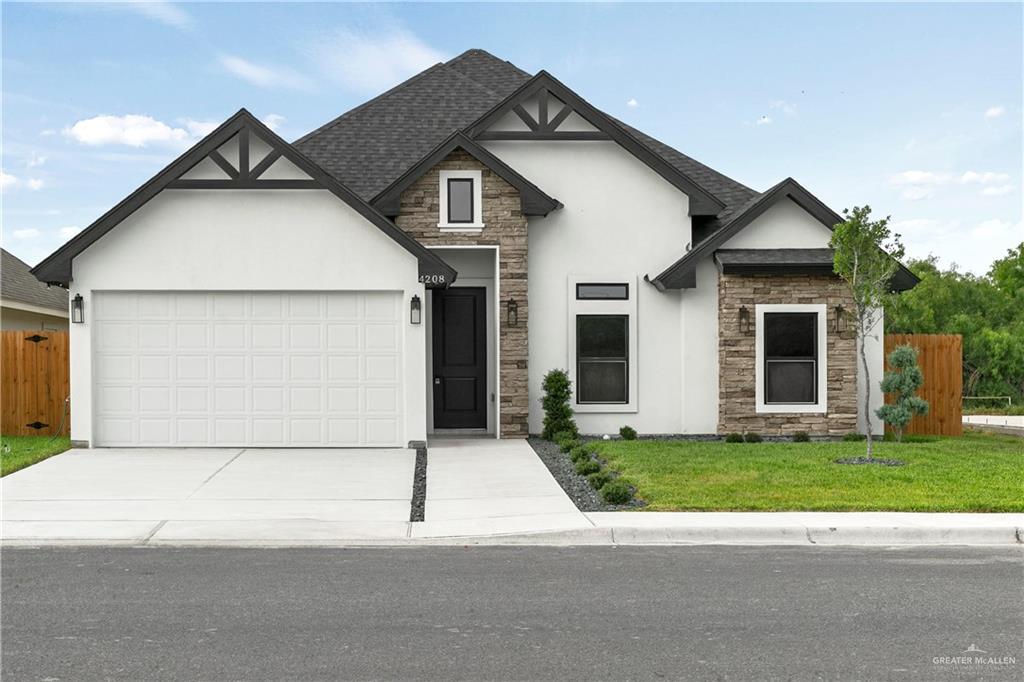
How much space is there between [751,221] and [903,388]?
12.8 ft

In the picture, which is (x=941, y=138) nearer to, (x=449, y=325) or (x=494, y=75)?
(x=494, y=75)

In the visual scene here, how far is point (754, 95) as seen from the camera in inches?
771

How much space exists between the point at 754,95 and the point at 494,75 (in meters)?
6.07

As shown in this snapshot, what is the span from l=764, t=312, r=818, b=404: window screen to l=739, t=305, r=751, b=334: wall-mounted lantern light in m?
0.33

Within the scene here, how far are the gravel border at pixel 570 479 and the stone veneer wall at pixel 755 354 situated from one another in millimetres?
2886

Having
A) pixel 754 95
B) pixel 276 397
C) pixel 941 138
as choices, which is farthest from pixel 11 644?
pixel 941 138

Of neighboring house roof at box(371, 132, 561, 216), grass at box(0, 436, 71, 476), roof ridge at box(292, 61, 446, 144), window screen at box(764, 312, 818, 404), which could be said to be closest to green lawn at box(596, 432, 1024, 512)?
window screen at box(764, 312, 818, 404)

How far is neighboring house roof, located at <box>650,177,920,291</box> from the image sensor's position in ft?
54.9

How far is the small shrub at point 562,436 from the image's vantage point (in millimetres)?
Result: 16547

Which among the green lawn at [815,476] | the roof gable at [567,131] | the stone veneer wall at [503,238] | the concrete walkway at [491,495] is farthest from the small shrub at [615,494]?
the roof gable at [567,131]

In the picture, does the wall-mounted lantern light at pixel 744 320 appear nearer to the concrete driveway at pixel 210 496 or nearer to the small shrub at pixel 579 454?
the small shrub at pixel 579 454

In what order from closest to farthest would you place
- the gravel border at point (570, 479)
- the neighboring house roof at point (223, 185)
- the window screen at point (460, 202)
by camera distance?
the gravel border at point (570, 479), the neighboring house roof at point (223, 185), the window screen at point (460, 202)

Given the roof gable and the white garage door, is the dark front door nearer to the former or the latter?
the white garage door

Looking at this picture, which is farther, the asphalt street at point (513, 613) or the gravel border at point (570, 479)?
the gravel border at point (570, 479)
